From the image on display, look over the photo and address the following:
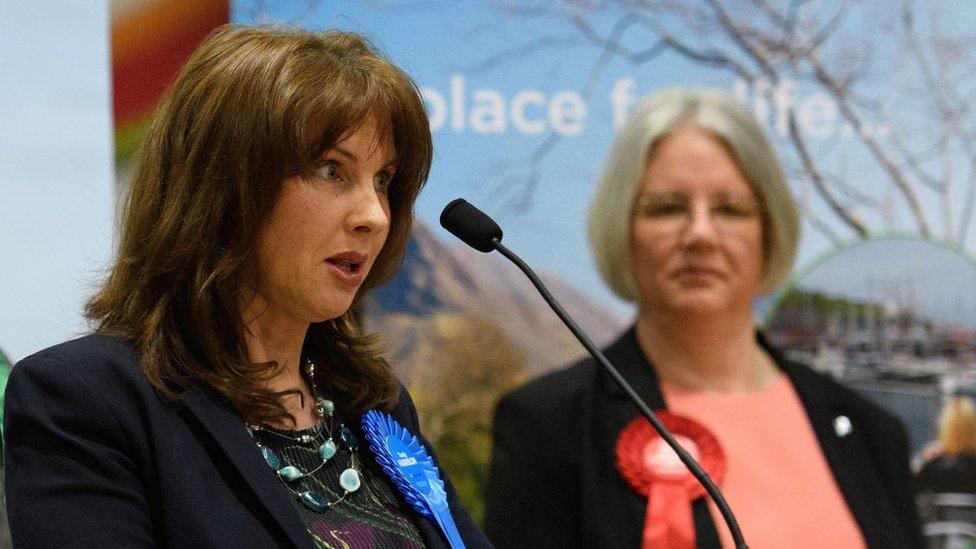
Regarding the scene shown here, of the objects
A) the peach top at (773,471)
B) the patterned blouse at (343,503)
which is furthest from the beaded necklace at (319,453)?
the peach top at (773,471)

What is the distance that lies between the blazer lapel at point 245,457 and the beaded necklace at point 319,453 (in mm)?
53

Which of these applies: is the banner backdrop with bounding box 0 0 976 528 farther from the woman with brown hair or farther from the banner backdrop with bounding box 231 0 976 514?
the woman with brown hair

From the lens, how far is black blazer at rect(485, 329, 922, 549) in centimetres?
265

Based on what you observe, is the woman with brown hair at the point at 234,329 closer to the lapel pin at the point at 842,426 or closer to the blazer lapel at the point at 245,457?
the blazer lapel at the point at 245,457

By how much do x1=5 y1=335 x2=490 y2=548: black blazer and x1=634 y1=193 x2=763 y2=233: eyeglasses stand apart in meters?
1.64

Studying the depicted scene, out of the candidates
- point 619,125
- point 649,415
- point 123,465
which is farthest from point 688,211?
point 123,465

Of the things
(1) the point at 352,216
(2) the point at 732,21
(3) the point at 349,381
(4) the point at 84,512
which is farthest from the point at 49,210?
(2) the point at 732,21

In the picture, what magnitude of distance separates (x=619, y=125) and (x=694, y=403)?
0.78 m

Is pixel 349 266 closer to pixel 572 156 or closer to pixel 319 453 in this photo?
pixel 319 453

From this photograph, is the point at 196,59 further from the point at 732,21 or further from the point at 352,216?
the point at 732,21

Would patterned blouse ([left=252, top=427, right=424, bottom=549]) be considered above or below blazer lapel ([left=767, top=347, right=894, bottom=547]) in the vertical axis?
above

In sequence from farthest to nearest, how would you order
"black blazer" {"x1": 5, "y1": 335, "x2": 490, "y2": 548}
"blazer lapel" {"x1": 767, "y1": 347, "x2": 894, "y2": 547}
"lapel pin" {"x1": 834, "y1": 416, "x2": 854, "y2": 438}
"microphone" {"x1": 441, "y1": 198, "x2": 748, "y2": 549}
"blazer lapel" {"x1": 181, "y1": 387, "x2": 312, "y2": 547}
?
"lapel pin" {"x1": 834, "y1": 416, "x2": 854, "y2": 438} < "blazer lapel" {"x1": 767, "y1": 347, "x2": 894, "y2": 547} < "microphone" {"x1": 441, "y1": 198, "x2": 748, "y2": 549} < "blazer lapel" {"x1": 181, "y1": 387, "x2": 312, "y2": 547} < "black blazer" {"x1": 5, "y1": 335, "x2": 490, "y2": 548}

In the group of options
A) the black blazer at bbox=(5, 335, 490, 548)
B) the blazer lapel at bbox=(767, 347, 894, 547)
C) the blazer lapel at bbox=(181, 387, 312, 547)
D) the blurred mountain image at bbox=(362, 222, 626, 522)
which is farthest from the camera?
the blurred mountain image at bbox=(362, 222, 626, 522)

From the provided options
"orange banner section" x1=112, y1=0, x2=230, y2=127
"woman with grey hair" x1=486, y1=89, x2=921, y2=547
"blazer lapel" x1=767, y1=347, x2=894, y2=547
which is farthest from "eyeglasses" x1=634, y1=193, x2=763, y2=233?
"orange banner section" x1=112, y1=0, x2=230, y2=127
